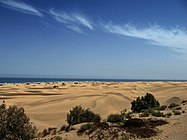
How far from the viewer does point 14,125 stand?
14.4 m

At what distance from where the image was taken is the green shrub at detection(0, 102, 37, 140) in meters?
14.0

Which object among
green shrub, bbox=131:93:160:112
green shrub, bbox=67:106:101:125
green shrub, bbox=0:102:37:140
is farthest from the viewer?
green shrub, bbox=131:93:160:112

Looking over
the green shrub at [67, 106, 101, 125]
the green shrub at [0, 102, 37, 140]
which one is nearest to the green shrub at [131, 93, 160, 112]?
the green shrub at [67, 106, 101, 125]

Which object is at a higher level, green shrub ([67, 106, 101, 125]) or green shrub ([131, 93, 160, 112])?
green shrub ([131, 93, 160, 112])

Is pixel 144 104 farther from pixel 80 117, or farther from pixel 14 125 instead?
pixel 14 125

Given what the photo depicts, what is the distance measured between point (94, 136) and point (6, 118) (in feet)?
12.6

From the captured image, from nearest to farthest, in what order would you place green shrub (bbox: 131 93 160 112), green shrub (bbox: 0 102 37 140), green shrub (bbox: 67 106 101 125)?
green shrub (bbox: 0 102 37 140) → green shrub (bbox: 67 106 101 125) → green shrub (bbox: 131 93 160 112)

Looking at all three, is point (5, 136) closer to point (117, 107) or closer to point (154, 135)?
point (154, 135)

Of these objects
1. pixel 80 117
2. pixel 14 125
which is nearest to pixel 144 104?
pixel 80 117

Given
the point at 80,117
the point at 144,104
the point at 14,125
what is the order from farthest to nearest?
the point at 144,104 → the point at 80,117 → the point at 14,125

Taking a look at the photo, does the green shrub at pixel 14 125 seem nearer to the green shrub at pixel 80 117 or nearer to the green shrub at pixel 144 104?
the green shrub at pixel 80 117

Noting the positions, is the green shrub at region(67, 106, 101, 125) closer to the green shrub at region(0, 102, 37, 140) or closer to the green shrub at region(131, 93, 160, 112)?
the green shrub at region(0, 102, 37, 140)

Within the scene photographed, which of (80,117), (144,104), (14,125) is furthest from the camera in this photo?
(144,104)

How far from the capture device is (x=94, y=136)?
47.0ft
